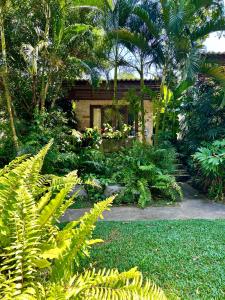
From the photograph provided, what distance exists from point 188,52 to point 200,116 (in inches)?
63.1

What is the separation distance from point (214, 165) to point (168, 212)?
156 cm

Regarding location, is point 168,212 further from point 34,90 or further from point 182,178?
point 34,90

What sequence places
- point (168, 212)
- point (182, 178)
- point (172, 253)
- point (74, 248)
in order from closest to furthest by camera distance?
point (74, 248) → point (172, 253) → point (168, 212) → point (182, 178)

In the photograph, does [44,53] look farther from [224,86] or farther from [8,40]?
[224,86]

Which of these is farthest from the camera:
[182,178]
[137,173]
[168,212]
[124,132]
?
[124,132]

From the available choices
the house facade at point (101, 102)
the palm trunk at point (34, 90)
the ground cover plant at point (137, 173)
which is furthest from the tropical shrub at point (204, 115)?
the palm trunk at point (34, 90)

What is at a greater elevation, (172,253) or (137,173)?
(137,173)

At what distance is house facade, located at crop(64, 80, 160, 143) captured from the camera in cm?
1123

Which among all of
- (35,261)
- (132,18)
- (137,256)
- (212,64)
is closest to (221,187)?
(212,64)

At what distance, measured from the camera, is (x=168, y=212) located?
5.59 meters

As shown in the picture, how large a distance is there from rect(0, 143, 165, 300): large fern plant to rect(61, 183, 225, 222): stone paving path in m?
3.19

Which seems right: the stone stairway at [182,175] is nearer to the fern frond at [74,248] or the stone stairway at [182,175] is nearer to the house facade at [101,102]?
the house facade at [101,102]

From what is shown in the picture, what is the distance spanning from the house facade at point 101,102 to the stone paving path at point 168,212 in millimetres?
5679

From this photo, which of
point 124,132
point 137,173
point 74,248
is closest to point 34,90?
point 124,132
